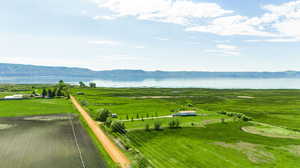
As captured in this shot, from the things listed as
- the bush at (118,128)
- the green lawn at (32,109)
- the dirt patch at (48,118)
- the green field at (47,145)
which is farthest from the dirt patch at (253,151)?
the green lawn at (32,109)

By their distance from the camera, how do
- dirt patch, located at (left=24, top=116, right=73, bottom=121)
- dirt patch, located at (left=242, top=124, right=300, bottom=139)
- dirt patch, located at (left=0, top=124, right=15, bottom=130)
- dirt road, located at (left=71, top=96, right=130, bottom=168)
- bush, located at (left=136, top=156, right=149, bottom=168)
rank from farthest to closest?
1. dirt patch, located at (left=24, top=116, right=73, bottom=121)
2. dirt patch, located at (left=0, top=124, right=15, bottom=130)
3. dirt patch, located at (left=242, top=124, right=300, bottom=139)
4. dirt road, located at (left=71, top=96, right=130, bottom=168)
5. bush, located at (left=136, top=156, right=149, bottom=168)

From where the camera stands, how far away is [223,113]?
87688 millimetres

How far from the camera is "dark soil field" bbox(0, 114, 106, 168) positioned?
37156 mm

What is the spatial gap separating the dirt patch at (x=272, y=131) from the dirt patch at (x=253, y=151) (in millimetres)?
12753

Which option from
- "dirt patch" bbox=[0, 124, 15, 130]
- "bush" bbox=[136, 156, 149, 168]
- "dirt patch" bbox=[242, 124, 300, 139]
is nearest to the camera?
"bush" bbox=[136, 156, 149, 168]

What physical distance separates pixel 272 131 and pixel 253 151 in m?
21.2

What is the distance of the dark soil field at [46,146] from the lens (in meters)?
37.2

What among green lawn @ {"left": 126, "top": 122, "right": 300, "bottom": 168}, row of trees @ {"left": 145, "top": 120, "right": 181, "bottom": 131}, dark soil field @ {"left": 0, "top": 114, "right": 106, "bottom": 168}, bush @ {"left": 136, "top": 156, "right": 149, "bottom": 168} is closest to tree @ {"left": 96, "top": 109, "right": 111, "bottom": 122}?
dark soil field @ {"left": 0, "top": 114, "right": 106, "bottom": 168}

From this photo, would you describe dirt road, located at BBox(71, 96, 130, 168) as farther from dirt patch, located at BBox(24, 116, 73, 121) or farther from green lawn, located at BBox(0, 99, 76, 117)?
green lawn, located at BBox(0, 99, 76, 117)

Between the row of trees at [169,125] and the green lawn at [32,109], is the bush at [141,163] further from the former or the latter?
the green lawn at [32,109]

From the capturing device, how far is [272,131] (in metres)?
59.9

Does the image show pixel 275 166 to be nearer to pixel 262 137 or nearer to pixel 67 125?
pixel 262 137

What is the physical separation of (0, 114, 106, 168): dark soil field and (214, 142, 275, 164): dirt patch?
94.0ft

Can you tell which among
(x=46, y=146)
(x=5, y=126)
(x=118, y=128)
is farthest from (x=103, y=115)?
(x=5, y=126)
